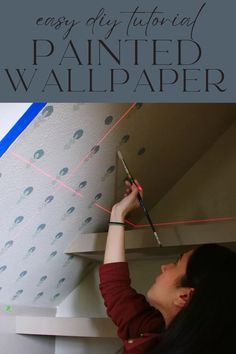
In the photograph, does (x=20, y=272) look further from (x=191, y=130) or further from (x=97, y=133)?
(x=191, y=130)

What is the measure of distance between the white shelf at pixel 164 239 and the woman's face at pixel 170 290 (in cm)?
19

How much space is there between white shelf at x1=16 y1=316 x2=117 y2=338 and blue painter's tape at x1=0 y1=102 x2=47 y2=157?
0.62 m

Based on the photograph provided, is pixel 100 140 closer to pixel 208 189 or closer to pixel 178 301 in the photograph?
pixel 178 301

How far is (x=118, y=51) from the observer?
0.92 m

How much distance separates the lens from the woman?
3.00 feet

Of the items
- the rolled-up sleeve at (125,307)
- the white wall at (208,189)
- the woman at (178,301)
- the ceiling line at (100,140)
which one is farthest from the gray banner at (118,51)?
the white wall at (208,189)

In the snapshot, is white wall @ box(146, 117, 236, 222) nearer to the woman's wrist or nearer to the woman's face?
the woman's wrist

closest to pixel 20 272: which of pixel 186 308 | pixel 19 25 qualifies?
pixel 186 308

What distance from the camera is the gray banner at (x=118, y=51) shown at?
0.87m

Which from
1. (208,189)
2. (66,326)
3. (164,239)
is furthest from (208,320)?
A: (208,189)

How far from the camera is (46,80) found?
3.07 ft

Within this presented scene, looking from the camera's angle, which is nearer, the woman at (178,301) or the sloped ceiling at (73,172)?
the woman at (178,301)

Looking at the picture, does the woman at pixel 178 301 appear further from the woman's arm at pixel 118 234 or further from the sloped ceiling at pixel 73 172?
the sloped ceiling at pixel 73 172

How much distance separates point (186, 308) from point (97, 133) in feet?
1.36
